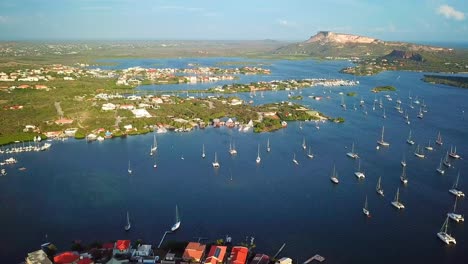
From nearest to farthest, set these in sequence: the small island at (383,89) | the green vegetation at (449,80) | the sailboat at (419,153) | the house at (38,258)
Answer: the house at (38,258) → the sailboat at (419,153) → the small island at (383,89) → the green vegetation at (449,80)

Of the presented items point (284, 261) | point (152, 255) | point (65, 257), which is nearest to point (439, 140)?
point (284, 261)

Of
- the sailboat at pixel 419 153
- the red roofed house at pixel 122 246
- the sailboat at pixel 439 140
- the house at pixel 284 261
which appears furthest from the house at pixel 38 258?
the sailboat at pixel 439 140

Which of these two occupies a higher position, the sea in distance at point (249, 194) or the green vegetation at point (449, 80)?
the green vegetation at point (449, 80)

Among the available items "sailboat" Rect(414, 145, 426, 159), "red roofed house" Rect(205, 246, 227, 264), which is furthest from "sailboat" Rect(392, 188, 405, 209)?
"red roofed house" Rect(205, 246, 227, 264)

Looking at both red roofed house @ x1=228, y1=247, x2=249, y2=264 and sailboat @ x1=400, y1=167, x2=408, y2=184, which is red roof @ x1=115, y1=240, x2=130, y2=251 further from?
sailboat @ x1=400, y1=167, x2=408, y2=184

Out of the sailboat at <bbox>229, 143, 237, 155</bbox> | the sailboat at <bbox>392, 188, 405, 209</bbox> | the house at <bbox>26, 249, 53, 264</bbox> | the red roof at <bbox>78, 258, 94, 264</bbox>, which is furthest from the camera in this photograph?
the sailboat at <bbox>229, 143, 237, 155</bbox>

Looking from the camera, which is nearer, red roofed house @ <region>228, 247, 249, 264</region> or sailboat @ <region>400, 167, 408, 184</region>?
red roofed house @ <region>228, 247, 249, 264</region>

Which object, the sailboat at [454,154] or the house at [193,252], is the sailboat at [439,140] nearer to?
the sailboat at [454,154]
